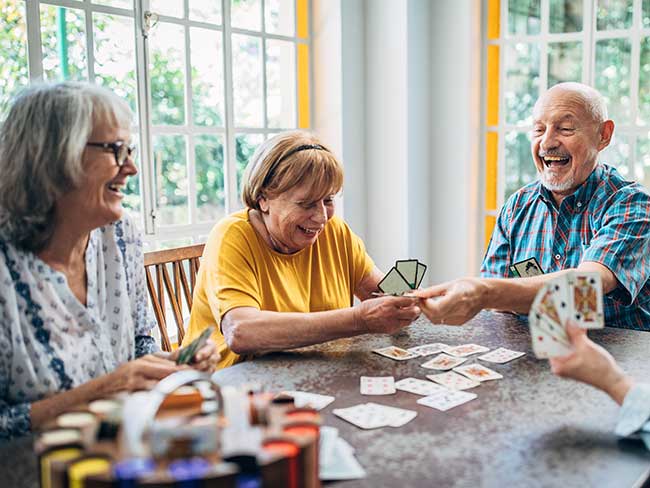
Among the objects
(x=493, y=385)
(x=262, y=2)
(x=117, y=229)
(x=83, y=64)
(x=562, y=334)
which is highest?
(x=262, y=2)

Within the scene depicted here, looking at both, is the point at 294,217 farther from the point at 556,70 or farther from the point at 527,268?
the point at 556,70

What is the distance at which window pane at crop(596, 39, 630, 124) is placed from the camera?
3.84 meters

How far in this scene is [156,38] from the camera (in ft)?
10.5

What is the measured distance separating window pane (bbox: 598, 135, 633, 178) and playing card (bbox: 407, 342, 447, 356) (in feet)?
7.75

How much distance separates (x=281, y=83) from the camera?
13.2 ft

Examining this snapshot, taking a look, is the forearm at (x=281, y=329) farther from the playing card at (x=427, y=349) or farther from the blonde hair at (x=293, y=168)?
the blonde hair at (x=293, y=168)

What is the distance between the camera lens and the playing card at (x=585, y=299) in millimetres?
1351

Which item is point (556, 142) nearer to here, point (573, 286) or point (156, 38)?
point (573, 286)

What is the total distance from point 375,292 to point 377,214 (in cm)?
188

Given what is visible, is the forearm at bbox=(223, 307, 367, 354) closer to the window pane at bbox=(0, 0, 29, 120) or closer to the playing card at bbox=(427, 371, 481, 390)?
the playing card at bbox=(427, 371, 481, 390)

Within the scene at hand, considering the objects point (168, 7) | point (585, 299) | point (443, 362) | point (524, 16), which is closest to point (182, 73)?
point (168, 7)

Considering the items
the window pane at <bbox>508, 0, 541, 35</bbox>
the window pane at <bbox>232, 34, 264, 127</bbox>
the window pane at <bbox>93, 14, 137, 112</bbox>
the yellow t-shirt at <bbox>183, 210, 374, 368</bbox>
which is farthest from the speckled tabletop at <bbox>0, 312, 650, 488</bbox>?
the window pane at <bbox>508, 0, 541, 35</bbox>

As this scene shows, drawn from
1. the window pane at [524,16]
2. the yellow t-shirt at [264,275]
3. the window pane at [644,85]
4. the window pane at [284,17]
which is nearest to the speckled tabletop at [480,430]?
the yellow t-shirt at [264,275]

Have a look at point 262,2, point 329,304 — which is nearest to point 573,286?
point 329,304
